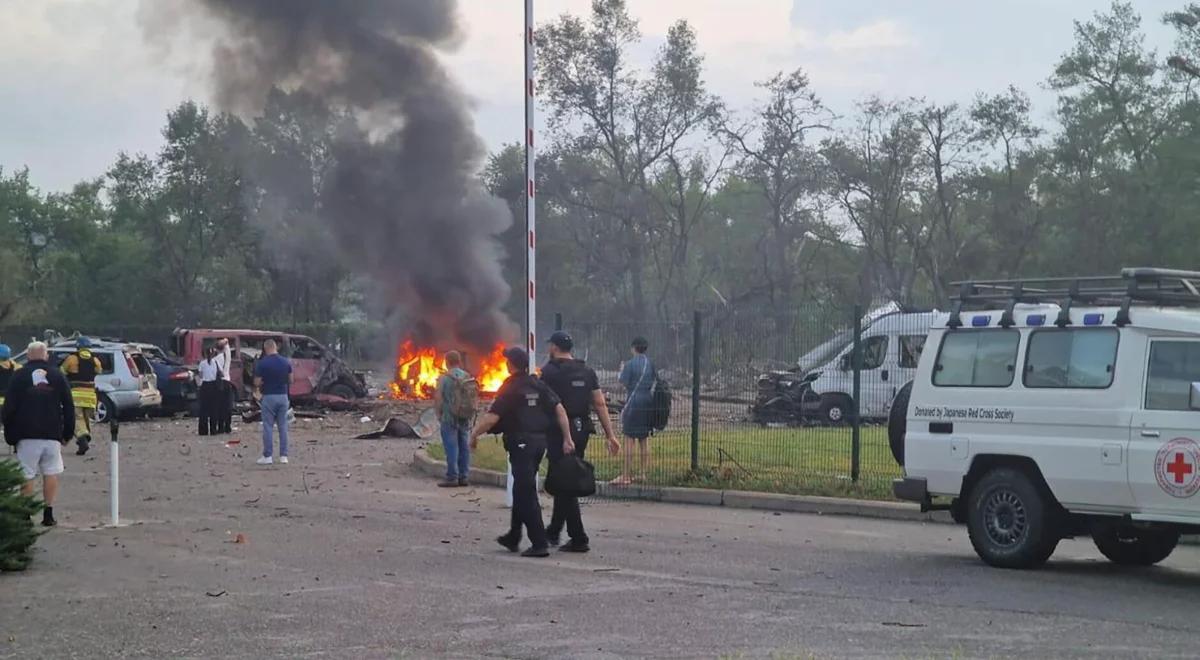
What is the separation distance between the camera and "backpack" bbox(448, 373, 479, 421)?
55.3 ft

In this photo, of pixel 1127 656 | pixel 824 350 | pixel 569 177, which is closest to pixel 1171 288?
pixel 1127 656

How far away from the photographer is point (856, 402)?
51.5ft

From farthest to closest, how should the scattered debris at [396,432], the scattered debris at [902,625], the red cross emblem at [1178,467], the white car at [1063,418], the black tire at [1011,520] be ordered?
the scattered debris at [396,432] → the black tire at [1011,520] → the white car at [1063,418] → the red cross emblem at [1178,467] → the scattered debris at [902,625]

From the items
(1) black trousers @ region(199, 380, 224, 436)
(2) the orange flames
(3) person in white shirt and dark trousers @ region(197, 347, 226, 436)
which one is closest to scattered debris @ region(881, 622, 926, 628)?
(3) person in white shirt and dark trousers @ region(197, 347, 226, 436)

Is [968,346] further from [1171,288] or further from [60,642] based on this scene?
[60,642]

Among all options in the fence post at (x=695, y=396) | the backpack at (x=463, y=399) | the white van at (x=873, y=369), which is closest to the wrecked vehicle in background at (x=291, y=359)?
the backpack at (x=463, y=399)

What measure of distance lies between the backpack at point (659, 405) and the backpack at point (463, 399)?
2.23 m

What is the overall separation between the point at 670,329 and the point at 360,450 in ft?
25.1

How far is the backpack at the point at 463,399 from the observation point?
55.3 feet

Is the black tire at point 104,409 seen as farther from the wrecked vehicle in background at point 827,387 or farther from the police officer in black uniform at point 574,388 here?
the police officer in black uniform at point 574,388

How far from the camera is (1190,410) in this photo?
9.52 meters

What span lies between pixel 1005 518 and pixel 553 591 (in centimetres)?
366

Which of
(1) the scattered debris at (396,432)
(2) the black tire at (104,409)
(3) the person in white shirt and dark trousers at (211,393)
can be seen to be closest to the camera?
(3) the person in white shirt and dark trousers at (211,393)

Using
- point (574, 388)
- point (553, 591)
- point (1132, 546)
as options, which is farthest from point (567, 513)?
point (1132, 546)
